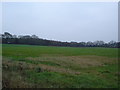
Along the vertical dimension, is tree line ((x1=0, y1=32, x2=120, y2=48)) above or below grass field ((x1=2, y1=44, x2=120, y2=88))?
above

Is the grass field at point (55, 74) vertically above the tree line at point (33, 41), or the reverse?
the tree line at point (33, 41)

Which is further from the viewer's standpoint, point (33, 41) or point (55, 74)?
point (33, 41)

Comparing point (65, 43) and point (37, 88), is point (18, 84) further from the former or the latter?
point (65, 43)

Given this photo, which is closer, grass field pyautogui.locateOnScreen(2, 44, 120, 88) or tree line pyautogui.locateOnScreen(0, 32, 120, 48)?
grass field pyautogui.locateOnScreen(2, 44, 120, 88)

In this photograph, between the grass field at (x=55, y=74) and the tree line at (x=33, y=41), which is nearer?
the grass field at (x=55, y=74)

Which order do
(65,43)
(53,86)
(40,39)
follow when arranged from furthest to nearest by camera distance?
(65,43), (40,39), (53,86)

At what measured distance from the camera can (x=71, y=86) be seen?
4.70 m

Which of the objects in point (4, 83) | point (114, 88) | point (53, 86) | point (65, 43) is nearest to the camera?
point (4, 83)

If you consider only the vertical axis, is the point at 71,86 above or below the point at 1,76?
below

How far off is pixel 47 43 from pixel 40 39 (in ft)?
9.80

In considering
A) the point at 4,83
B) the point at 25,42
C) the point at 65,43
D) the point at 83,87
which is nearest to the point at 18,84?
the point at 4,83

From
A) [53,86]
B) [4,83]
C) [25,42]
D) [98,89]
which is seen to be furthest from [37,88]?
[25,42]

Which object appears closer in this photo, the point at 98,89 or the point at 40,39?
the point at 98,89

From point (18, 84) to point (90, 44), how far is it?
59100 mm
